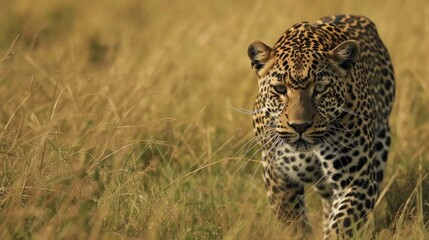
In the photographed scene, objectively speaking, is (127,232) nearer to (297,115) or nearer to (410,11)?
(297,115)

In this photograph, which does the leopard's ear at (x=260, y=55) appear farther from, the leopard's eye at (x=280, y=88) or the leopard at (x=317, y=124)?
the leopard's eye at (x=280, y=88)

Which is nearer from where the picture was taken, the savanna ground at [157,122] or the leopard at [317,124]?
the savanna ground at [157,122]

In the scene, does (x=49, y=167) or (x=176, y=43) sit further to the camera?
(x=176, y=43)

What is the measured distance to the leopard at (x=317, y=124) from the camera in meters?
6.95

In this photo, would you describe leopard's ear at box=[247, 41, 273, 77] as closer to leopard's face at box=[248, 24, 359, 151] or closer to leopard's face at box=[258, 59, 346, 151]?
leopard's face at box=[248, 24, 359, 151]

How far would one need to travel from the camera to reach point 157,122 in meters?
6.80

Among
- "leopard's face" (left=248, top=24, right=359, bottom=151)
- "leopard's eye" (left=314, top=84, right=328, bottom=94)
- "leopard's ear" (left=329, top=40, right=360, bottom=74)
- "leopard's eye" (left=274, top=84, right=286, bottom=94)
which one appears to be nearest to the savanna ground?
"leopard's face" (left=248, top=24, right=359, bottom=151)

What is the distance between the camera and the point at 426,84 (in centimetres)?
1097

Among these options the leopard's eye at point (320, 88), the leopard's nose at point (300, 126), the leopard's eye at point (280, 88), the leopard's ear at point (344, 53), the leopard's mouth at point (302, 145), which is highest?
the leopard's ear at point (344, 53)

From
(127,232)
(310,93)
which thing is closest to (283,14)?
(310,93)

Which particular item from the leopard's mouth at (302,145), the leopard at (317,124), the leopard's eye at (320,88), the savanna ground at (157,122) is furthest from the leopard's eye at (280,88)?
the savanna ground at (157,122)

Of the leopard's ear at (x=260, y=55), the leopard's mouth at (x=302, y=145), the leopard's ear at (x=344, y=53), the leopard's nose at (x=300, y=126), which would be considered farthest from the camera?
the leopard's ear at (x=260, y=55)

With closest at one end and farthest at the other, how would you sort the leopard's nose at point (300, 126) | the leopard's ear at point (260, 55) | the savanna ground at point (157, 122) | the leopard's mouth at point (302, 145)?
the savanna ground at point (157, 122) → the leopard's nose at point (300, 126) → the leopard's mouth at point (302, 145) → the leopard's ear at point (260, 55)

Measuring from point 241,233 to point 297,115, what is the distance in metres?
0.83
